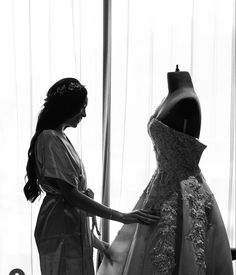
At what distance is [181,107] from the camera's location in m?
1.96

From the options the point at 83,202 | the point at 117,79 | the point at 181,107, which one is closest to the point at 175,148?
the point at 181,107

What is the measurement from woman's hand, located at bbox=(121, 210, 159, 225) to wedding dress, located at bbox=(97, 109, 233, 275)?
0.02m

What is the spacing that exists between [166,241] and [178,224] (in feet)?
0.23

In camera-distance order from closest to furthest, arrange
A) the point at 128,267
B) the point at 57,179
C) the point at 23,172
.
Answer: the point at 57,179
the point at 128,267
the point at 23,172

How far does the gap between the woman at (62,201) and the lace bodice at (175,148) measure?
196 millimetres

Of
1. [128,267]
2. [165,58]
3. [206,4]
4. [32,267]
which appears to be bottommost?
[32,267]

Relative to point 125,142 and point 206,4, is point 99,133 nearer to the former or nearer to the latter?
point 125,142

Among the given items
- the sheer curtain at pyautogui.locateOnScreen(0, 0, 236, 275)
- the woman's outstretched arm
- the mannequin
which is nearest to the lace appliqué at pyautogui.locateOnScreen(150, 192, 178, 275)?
the woman's outstretched arm

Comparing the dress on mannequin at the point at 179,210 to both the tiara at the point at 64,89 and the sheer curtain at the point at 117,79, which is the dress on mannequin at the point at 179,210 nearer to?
the tiara at the point at 64,89

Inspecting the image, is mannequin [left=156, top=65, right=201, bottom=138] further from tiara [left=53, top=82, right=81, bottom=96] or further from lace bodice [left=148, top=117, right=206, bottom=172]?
tiara [left=53, top=82, right=81, bottom=96]

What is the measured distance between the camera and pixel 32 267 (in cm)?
304

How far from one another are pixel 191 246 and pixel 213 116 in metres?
1.37

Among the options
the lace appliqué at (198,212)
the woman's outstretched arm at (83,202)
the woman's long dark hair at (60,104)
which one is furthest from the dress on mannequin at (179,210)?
the woman's long dark hair at (60,104)

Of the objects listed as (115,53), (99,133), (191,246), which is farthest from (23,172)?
A: (191,246)
